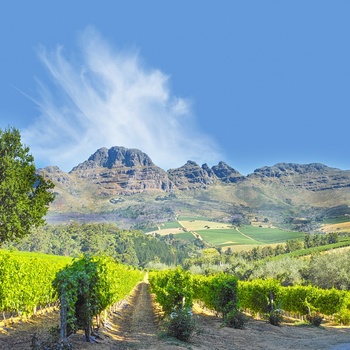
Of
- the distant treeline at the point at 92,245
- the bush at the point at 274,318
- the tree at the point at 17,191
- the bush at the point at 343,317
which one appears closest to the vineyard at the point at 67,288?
the tree at the point at 17,191

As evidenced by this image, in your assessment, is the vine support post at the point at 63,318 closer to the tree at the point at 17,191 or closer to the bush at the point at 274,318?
the tree at the point at 17,191

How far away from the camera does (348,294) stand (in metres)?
31.2

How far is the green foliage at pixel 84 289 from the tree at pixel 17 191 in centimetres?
1390

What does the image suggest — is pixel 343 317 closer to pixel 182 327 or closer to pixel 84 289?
pixel 182 327

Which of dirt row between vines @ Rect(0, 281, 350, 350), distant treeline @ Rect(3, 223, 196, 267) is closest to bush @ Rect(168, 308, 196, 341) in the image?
dirt row between vines @ Rect(0, 281, 350, 350)

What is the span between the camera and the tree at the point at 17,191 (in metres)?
26.3

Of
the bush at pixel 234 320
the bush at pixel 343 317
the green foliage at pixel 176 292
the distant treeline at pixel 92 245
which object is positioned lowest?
the bush at pixel 343 317

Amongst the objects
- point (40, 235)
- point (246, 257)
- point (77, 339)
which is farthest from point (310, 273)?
point (40, 235)

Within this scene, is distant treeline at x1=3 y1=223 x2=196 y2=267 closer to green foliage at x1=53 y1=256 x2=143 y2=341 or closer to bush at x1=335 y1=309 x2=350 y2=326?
bush at x1=335 y1=309 x2=350 y2=326

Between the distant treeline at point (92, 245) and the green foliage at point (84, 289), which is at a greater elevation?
the distant treeline at point (92, 245)

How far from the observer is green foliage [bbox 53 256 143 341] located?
36.1 feet

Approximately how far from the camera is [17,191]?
88.6ft

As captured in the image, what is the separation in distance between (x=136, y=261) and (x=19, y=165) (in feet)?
519

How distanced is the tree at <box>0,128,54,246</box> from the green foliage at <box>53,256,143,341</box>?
1390 cm
